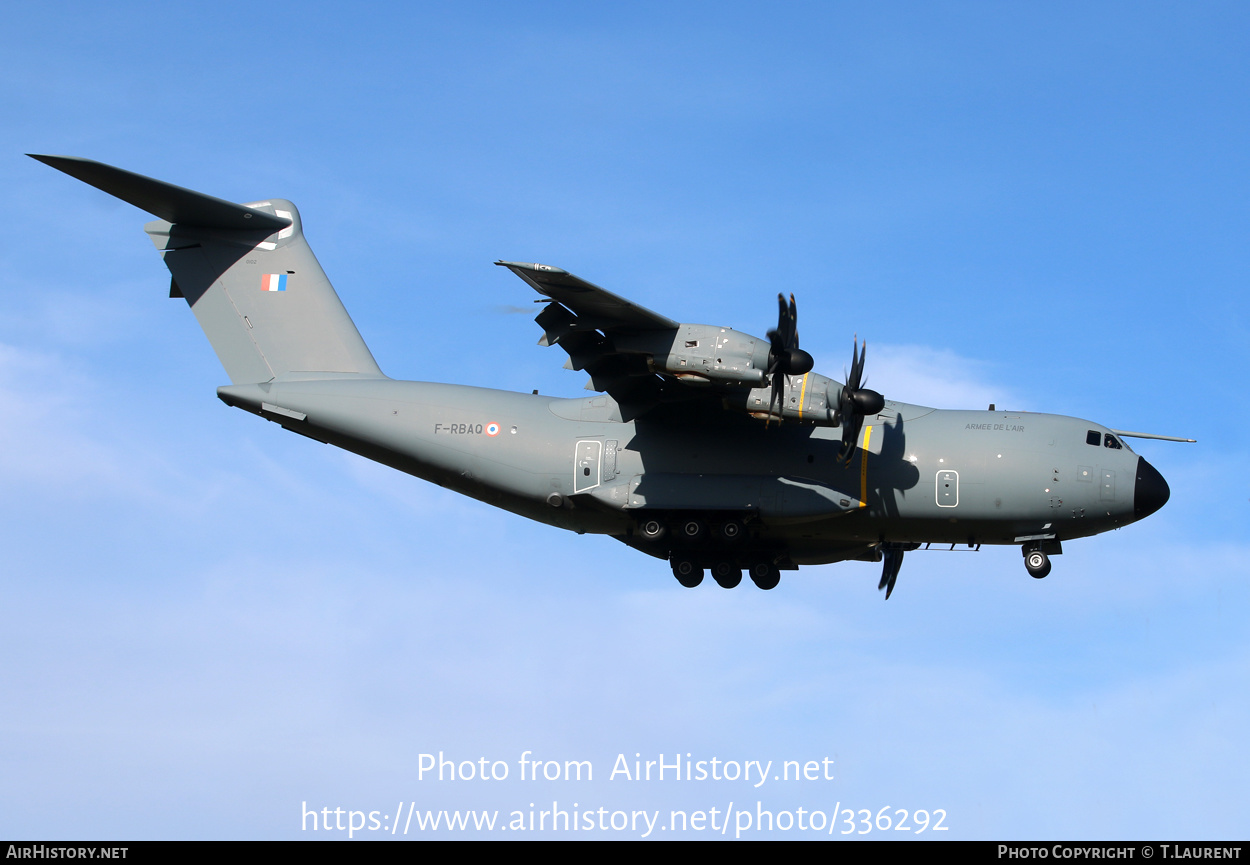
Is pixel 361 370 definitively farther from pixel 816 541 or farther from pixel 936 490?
pixel 936 490

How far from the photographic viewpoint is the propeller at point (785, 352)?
12.6 metres

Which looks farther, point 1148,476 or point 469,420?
point 469,420

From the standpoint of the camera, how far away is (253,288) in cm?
1589

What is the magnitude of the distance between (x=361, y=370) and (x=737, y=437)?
4.79 metres

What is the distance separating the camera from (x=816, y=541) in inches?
583

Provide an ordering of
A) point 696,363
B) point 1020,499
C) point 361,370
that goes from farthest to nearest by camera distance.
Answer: point 361,370 → point 1020,499 → point 696,363

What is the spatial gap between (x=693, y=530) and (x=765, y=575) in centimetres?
140

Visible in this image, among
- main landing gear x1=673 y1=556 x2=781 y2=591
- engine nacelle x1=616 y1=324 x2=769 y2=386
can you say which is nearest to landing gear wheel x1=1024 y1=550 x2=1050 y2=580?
A: main landing gear x1=673 y1=556 x2=781 y2=591

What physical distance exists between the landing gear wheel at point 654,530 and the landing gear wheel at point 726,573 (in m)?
1.09

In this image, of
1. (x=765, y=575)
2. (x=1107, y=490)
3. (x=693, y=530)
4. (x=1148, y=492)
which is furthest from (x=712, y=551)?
(x=1148, y=492)

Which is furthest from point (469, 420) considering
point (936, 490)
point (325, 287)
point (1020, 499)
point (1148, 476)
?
point (1148, 476)

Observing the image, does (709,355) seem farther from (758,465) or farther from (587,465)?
(587,465)
